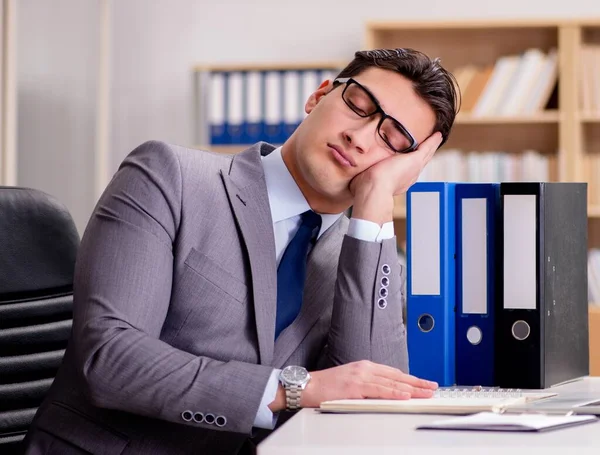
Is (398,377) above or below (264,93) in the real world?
below

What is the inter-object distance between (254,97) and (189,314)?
10.5 feet

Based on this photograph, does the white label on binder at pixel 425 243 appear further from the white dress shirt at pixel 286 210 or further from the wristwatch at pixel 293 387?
the wristwatch at pixel 293 387

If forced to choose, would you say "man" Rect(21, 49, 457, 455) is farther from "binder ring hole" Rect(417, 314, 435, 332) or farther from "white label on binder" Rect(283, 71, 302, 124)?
"white label on binder" Rect(283, 71, 302, 124)

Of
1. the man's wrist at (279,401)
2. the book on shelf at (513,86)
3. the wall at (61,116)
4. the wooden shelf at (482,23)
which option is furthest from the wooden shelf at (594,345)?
the wall at (61,116)

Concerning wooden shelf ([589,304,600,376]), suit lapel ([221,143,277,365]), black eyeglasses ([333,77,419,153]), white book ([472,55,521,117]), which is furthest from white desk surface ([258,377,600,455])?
white book ([472,55,521,117])

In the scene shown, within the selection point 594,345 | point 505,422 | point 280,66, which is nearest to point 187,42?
point 280,66

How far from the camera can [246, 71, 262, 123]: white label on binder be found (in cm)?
461

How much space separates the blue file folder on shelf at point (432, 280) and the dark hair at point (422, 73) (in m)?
0.15

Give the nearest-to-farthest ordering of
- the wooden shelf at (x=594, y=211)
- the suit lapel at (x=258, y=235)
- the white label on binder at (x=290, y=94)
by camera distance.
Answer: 1. the suit lapel at (x=258, y=235)
2. the wooden shelf at (x=594, y=211)
3. the white label on binder at (x=290, y=94)

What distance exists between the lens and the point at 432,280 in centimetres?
164

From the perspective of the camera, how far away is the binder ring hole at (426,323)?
5.38ft

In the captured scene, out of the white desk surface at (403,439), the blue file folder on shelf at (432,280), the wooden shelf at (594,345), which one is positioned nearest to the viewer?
the white desk surface at (403,439)

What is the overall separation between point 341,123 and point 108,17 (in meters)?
3.43

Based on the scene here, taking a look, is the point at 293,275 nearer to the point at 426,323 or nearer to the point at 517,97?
the point at 426,323
